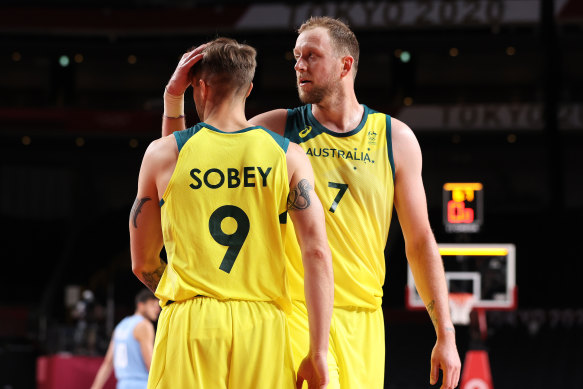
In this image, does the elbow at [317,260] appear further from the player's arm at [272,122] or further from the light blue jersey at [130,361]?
the light blue jersey at [130,361]

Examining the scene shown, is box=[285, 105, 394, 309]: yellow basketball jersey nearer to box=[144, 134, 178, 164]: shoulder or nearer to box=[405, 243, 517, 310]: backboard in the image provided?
box=[144, 134, 178, 164]: shoulder

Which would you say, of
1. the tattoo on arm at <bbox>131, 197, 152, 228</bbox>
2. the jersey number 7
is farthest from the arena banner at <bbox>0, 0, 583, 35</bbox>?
the tattoo on arm at <bbox>131, 197, 152, 228</bbox>

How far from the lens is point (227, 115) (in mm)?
3100

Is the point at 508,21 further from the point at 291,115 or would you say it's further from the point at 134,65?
the point at 291,115

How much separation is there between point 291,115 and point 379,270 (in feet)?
2.47

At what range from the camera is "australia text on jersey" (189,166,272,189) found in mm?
2977

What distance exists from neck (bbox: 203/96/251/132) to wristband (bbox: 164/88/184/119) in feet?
1.24

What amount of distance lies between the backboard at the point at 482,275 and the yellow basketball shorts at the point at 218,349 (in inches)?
466

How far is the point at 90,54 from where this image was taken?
20391mm

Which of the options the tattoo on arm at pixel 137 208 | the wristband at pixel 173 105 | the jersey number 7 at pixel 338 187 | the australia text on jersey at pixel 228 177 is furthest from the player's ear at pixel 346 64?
the tattoo on arm at pixel 137 208

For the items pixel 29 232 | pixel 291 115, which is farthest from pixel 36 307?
pixel 291 115

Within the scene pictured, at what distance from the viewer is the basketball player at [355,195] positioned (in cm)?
356

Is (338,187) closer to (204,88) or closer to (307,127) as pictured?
(307,127)

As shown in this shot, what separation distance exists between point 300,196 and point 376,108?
51.6ft
